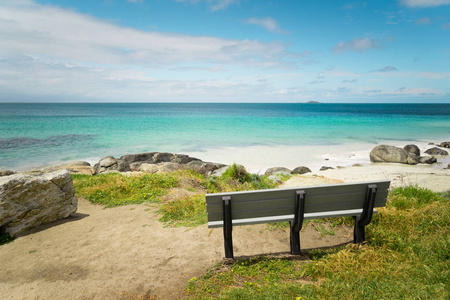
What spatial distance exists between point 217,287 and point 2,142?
103 ft

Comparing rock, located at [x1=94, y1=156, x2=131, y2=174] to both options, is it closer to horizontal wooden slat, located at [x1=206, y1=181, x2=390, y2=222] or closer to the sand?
the sand

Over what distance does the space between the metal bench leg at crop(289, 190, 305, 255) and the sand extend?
0.27 metres

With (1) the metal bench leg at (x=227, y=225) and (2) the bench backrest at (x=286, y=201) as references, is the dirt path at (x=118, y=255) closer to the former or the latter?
(1) the metal bench leg at (x=227, y=225)

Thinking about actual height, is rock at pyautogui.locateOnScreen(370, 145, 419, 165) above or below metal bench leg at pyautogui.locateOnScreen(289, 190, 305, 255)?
below

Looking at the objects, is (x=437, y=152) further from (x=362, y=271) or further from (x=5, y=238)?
(x=5, y=238)

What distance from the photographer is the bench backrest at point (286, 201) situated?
11.5 ft

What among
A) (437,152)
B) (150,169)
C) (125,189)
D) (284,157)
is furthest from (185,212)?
(437,152)

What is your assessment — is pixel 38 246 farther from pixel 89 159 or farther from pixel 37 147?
pixel 37 147

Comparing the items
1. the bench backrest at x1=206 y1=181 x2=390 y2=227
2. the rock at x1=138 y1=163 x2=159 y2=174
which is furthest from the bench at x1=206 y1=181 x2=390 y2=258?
the rock at x1=138 y1=163 x2=159 y2=174

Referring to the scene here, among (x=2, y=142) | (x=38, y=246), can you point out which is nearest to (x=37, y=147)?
(x=2, y=142)

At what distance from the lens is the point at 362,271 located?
3.24 metres

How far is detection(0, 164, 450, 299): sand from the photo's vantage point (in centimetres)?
345

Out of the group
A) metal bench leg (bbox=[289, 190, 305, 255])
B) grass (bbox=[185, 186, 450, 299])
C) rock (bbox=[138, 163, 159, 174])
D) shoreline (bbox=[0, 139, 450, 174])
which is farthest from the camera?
shoreline (bbox=[0, 139, 450, 174])

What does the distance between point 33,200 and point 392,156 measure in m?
A: 19.2
